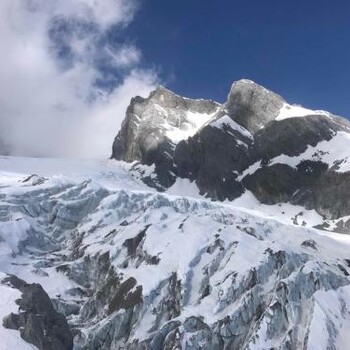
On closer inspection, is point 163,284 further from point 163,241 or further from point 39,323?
point 39,323

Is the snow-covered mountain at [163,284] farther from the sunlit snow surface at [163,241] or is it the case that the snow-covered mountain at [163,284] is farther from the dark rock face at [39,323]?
the sunlit snow surface at [163,241]

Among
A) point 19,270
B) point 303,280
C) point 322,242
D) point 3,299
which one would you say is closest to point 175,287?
point 303,280

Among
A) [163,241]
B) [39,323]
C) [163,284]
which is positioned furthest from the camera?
[163,241]

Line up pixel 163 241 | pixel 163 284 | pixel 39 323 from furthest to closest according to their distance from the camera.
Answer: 1. pixel 163 241
2. pixel 163 284
3. pixel 39 323

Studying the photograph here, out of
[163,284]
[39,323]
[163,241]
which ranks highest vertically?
[163,241]

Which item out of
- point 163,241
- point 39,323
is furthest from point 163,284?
point 39,323

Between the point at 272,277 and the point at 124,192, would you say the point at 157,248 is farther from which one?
the point at 124,192
